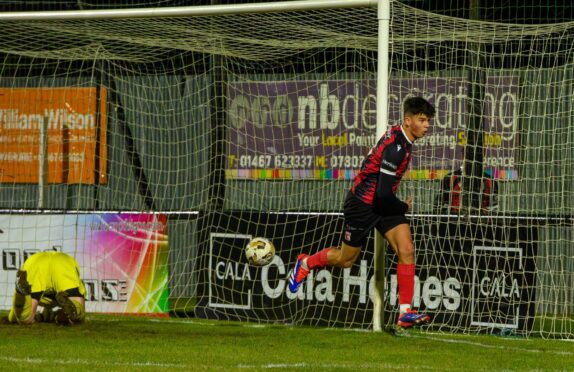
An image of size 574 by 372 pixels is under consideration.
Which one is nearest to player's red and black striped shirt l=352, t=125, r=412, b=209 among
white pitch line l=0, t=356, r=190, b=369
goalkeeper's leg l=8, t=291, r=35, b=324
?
white pitch line l=0, t=356, r=190, b=369

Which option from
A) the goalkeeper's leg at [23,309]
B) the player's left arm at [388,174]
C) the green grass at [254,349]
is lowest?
the green grass at [254,349]

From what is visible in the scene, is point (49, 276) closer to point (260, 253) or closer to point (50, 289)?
point (50, 289)

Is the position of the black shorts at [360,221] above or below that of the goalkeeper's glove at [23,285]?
above

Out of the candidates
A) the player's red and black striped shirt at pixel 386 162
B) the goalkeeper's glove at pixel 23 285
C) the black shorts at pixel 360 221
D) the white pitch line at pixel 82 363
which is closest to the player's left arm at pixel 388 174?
the player's red and black striped shirt at pixel 386 162

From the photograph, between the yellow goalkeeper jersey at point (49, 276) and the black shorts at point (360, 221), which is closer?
the black shorts at point (360, 221)

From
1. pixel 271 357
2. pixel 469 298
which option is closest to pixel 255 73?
pixel 469 298

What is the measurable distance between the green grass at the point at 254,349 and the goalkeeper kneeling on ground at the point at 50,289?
156 millimetres

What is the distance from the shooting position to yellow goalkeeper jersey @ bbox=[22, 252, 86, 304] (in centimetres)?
1143

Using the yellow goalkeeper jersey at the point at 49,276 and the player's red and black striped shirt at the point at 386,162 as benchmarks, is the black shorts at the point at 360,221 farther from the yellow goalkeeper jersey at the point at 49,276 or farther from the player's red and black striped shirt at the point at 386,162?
the yellow goalkeeper jersey at the point at 49,276

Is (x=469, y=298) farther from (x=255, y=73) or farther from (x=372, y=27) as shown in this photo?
(x=255, y=73)

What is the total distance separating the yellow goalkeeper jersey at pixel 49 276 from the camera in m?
11.4

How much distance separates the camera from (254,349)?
9.64 metres

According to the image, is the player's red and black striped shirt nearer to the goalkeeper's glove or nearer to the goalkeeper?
the goalkeeper

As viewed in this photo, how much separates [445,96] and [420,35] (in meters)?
1.35
